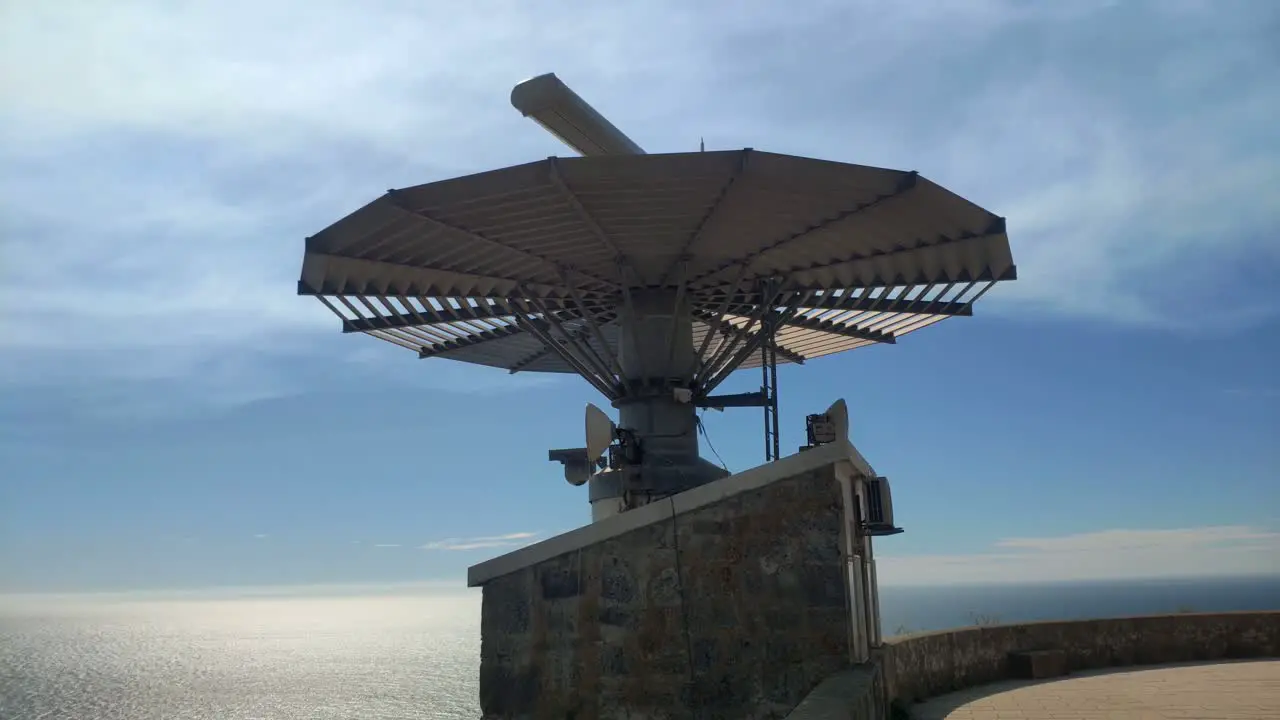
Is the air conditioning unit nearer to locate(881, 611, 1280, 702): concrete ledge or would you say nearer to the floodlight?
locate(881, 611, 1280, 702): concrete ledge

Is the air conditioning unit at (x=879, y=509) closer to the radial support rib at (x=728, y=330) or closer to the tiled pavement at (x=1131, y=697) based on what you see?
the tiled pavement at (x=1131, y=697)

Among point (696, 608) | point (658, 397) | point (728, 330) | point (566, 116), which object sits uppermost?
point (566, 116)

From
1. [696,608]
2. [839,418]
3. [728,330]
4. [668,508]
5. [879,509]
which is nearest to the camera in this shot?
[696,608]

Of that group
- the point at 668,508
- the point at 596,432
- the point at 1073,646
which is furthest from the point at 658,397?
the point at 668,508

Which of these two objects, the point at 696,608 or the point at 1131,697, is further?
the point at 1131,697

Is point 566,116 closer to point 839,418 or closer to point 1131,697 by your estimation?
point 839,418

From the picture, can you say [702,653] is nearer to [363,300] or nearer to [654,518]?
[654,518]

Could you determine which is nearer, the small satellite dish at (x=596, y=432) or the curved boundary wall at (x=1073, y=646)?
the curved boundary wall at (x=1073, y=646)

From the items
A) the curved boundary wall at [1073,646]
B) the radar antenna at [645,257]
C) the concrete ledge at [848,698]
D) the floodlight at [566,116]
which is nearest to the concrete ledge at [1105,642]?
the curved boundary wall at [1073,646]
